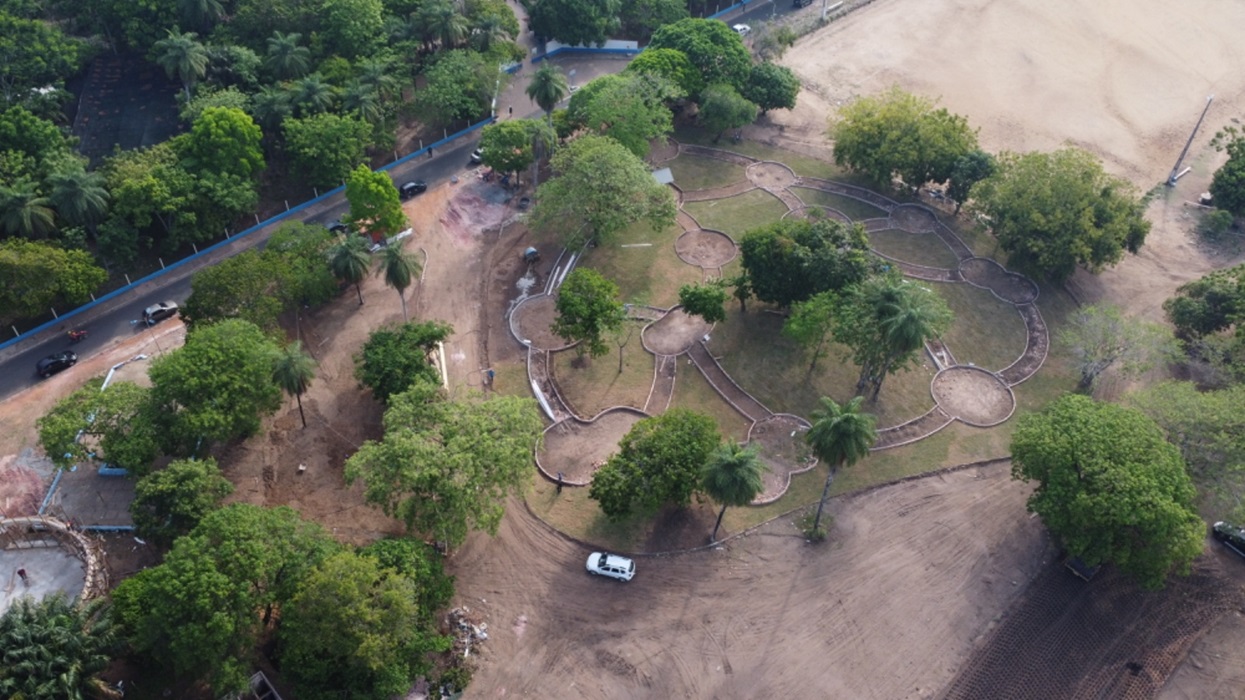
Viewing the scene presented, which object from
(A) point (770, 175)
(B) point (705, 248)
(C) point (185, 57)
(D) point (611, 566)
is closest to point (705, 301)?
(B) point (705, 248)

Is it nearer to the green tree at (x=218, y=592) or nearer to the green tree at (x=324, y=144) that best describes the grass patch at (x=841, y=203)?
the green tree at (x=324, y=144)

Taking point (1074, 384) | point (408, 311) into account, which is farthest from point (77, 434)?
point (1074, 384)

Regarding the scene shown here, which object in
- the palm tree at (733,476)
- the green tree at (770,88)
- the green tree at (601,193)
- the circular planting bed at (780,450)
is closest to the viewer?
the palm tree at (733,476)

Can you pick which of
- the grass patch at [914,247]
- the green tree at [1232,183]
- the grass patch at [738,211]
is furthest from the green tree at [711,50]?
the green tree at [1232,183]

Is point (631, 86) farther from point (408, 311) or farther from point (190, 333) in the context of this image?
point (190, 333)

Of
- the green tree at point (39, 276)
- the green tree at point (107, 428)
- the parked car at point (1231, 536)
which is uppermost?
the green tree at point (39, 276)

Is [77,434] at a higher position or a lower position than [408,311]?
higher
